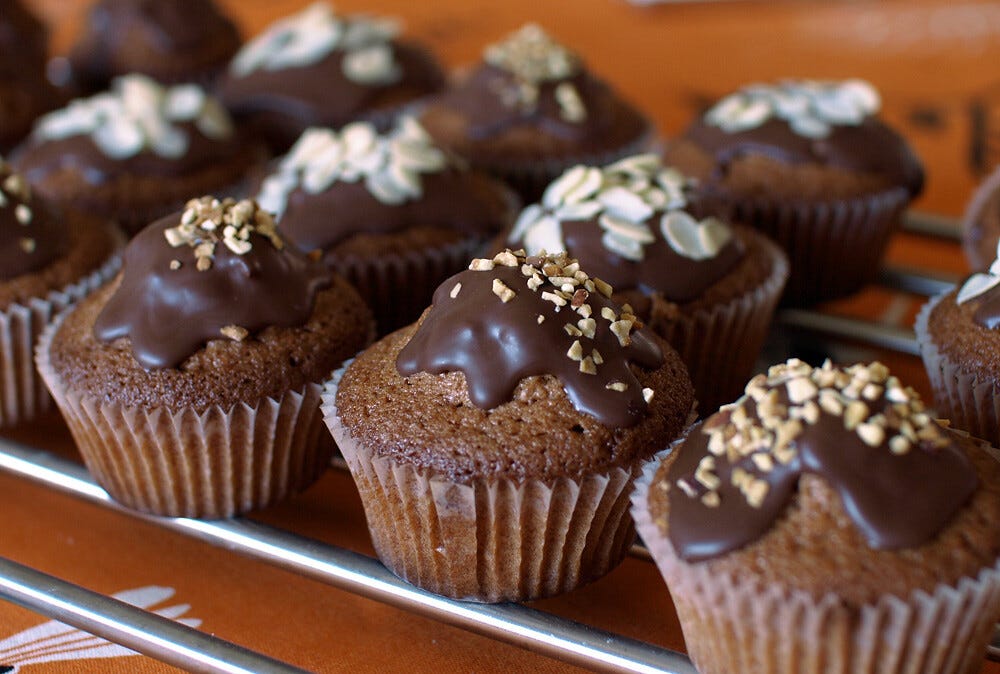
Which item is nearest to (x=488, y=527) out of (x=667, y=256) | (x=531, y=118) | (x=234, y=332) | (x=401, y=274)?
(x=234, y=332)

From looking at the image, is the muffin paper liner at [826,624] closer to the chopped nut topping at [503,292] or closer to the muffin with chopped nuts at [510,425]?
the muffin with chopped nuts at [510,425]

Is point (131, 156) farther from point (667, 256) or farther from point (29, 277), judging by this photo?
point (667, 256)

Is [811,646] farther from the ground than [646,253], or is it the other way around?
[646,253]

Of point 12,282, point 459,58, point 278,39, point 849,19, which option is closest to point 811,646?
point 12,282

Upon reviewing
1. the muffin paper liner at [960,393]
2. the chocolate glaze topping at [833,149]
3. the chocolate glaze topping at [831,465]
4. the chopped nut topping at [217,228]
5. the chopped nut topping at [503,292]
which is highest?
the chopped nut topping at [217,228]

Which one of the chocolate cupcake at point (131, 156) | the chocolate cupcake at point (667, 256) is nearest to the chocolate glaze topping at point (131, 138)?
the chocolate cupcake at point (131, 156)

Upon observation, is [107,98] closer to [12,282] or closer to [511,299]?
[12,282]
